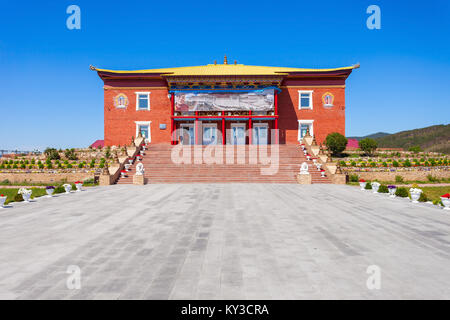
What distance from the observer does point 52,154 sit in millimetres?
27484

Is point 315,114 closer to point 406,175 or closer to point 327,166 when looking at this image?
point 406,175

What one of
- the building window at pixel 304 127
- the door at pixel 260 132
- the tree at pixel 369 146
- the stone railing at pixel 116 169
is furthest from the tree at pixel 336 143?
the stone railing at pixel 116 169

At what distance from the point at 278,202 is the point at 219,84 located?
20420 millimetres

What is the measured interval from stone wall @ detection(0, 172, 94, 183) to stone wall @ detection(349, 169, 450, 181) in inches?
917

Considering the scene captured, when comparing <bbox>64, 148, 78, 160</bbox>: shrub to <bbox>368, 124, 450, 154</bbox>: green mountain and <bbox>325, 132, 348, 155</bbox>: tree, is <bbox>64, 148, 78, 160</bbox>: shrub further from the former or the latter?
<bbox>368, 124, 450, 154</bbox>: green mountain

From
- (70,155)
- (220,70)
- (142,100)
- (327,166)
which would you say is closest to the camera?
(327,166)

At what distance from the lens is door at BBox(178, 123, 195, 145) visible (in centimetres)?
3027

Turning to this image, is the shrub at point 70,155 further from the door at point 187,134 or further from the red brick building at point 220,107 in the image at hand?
the door at point 187,134

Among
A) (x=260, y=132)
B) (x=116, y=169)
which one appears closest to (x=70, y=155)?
(x=116, y=169)

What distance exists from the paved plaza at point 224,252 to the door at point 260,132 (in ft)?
67.4

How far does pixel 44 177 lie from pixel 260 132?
2115cm

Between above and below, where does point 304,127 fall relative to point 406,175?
above

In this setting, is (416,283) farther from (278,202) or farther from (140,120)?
(140,120)
